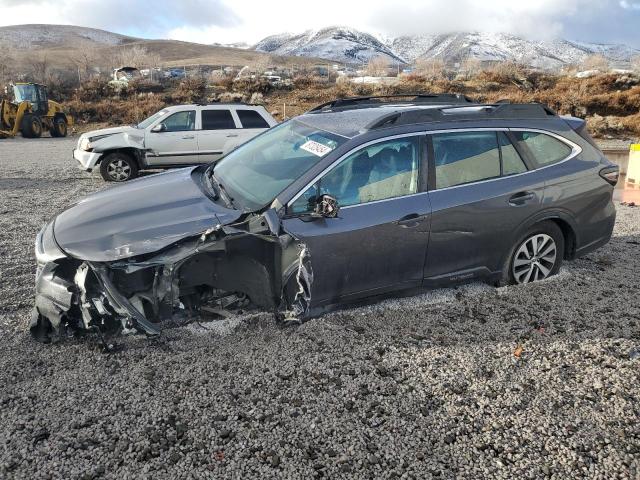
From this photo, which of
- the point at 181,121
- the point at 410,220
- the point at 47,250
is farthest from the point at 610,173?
the point at 181,121

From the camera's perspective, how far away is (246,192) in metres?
4.01

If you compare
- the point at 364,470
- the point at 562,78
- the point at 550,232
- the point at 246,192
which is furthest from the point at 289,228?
the point at 562,78

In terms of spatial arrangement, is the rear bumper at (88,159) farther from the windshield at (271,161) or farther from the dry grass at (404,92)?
the dry grass at (404,92)

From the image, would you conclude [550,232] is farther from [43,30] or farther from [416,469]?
[43,30]

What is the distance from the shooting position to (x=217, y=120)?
1072cm

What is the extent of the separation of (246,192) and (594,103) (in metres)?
27.5

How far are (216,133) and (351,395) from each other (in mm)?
8511

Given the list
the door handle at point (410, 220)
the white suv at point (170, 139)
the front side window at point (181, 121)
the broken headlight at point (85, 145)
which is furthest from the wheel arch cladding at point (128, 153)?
the door handle at point (410, 220)

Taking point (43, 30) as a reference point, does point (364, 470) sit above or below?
below

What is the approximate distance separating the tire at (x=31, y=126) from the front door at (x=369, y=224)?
21.9 metres

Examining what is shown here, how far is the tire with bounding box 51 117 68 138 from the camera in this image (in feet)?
72.9

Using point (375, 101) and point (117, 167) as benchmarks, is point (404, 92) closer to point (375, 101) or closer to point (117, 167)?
point (117, 167)

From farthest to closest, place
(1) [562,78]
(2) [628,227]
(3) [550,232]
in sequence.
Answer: (1) [562,78], (2) [628,227], (3) [550,232]

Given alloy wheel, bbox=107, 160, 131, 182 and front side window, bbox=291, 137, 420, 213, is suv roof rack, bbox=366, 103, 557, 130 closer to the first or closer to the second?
front side window, bbox=291, 137, 420, 213
